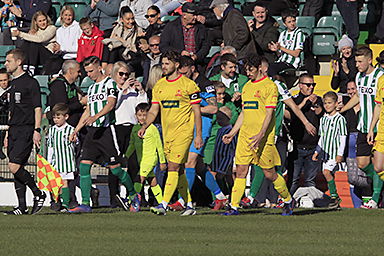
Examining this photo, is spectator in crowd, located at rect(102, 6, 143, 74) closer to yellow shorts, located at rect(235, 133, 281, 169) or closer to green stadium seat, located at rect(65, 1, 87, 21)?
green stadium seat, located at rect(65, 1, 87, 21)

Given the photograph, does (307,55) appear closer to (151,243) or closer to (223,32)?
(223,32)

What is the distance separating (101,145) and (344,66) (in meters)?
4.42

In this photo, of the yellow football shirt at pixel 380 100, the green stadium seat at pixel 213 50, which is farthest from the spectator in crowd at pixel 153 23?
the yellow football shirt at pixel 380 100

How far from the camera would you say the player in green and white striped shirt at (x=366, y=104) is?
1245 cm

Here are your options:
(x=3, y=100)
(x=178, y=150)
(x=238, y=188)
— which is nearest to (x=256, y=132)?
(x=238, y=188)

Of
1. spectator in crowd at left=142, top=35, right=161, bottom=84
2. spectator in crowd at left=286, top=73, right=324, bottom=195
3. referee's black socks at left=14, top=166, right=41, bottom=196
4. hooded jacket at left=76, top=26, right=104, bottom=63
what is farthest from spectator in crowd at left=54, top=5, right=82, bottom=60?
referee's black socks at left=14, top=166, right=41, bottom=196

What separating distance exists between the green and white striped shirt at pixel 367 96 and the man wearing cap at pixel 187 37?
308 cm

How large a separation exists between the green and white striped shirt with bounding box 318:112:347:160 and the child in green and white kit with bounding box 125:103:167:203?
2256 millimetres

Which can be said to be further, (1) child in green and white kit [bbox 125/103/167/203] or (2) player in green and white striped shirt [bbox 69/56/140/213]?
(1) child in green and white kit [bbox 125/103/167/203]

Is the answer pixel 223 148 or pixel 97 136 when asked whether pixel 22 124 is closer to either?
pixel 97 136

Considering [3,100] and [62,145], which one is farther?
[3,100]

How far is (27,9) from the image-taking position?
1816 cm

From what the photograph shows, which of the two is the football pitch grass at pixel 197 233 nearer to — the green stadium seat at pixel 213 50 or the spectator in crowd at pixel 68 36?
the green stadium seat at pixel 213 50

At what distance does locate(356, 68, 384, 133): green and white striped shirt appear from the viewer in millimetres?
12438
